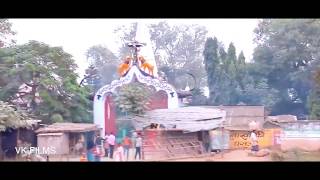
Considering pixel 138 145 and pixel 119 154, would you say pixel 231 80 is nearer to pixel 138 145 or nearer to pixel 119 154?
pixel 138 145

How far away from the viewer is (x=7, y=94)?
659 centimetres

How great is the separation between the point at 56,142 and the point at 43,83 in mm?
688

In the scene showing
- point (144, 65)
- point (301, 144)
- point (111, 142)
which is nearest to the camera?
point (301, 144)

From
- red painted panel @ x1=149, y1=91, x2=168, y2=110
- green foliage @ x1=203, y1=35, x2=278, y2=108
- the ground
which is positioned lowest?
the ground

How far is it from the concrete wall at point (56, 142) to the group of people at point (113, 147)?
0.28m

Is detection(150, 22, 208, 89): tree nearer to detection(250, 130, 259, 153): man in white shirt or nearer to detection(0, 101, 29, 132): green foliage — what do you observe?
detection(250, 130, 259, 153): man in white shirt

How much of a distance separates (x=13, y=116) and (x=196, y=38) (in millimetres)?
2223

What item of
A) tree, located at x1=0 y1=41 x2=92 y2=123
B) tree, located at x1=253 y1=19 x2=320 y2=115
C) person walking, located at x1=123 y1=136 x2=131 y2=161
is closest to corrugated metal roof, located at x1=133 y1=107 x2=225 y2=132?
person walking, located at x1=123 y1=136 x2=131 y2=161

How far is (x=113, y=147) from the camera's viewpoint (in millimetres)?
6594

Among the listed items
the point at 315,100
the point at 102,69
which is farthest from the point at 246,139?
the point at 102,69

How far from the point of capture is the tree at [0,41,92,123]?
21.7ft

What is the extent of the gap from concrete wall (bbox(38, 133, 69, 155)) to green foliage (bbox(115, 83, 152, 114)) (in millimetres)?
726
